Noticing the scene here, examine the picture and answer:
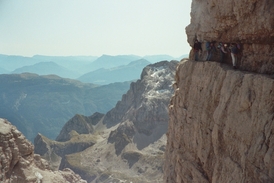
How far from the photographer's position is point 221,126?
1683cm

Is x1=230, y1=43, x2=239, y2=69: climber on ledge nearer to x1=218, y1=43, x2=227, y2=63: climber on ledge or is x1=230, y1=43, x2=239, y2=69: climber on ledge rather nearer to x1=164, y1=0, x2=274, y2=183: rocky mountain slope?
x1=164, y1=0, x2=274, y2=183: rocky mountain slope

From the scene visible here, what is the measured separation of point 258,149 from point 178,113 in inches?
424

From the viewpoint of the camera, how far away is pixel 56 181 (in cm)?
3534

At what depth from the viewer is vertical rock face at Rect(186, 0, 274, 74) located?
14.9m

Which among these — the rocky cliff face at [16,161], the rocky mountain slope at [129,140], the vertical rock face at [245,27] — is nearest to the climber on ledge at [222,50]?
the vertical rock face at [245,27]

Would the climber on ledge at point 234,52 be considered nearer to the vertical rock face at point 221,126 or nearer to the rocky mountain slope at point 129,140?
the vertical rock face at point 221,126

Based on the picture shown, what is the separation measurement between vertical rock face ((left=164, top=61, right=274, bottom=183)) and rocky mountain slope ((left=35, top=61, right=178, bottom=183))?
68.3 m

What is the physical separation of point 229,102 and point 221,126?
174 cm

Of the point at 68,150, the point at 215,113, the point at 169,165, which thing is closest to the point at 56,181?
the point at 169,165

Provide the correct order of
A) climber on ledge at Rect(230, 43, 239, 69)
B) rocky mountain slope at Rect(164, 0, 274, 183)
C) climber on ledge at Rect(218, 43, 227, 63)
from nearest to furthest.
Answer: rocky mountain slope at Rect(164, 0, 274, 183) < climber on ledge at Rect(230, 43, 239, 69) < climber on ledge at Rect(218, 43, 227, 63)

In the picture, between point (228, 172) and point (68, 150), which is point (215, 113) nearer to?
point (228, 172)

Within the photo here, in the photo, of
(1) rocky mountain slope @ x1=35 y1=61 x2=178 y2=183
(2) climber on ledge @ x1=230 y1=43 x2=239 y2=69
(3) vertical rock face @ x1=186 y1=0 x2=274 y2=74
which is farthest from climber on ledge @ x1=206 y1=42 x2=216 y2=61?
(1) rocky mountain slope @ x1=35 y1=61 x2=178 y2=183

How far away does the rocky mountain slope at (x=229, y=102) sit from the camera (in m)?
13.6

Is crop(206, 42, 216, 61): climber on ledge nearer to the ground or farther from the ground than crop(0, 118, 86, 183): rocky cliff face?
farther from the ground
